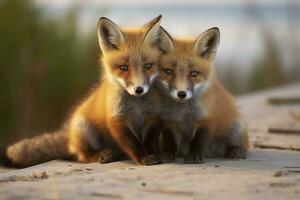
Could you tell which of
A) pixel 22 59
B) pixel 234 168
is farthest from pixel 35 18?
pixel 234 168

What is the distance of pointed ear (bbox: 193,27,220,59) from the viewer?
5.08 m

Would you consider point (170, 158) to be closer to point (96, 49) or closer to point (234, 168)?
point (234, 168)

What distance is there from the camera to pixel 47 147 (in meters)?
5.71

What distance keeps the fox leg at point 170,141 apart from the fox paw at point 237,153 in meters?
0.48

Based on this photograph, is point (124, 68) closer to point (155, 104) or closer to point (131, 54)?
point (131, 54)

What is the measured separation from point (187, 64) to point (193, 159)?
70 centimetres

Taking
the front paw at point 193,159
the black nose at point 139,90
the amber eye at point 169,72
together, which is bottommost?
the front paw at point 193,159

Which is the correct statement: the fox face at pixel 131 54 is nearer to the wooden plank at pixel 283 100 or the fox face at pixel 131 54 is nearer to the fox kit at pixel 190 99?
the fox kit at pixel 190 99

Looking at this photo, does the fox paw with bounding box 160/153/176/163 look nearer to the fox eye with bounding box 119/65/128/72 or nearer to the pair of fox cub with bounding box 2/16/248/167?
the pair of fox cub with bounding box 2/16/248/167

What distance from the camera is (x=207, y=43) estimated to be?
5.17 metres

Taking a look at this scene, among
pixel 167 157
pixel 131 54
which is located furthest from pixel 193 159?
pixel 131 54

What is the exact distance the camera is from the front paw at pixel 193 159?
15.8ft

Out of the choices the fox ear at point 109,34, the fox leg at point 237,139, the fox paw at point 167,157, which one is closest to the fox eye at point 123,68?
the fox ear at point 109,34

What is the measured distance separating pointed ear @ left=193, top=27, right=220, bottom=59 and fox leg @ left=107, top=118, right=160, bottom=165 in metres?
0.81
